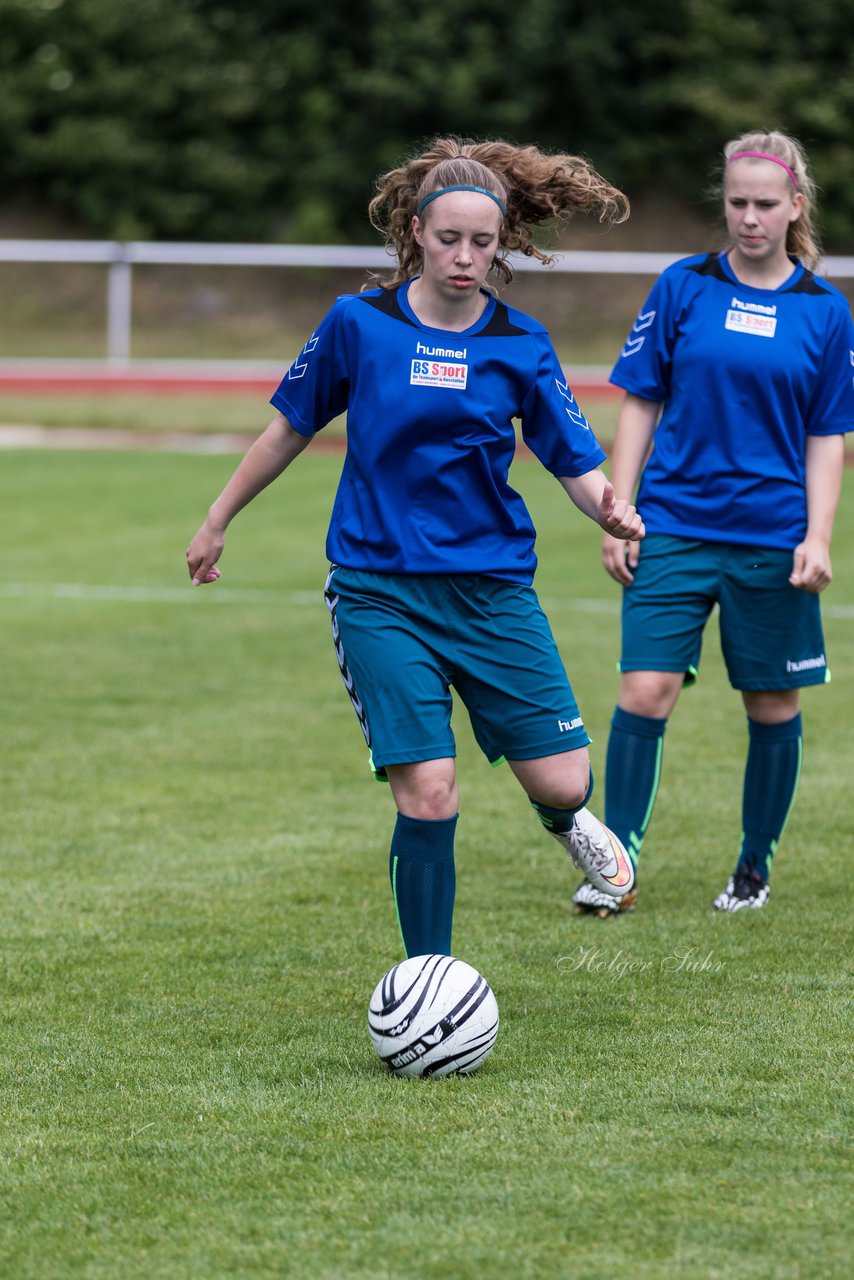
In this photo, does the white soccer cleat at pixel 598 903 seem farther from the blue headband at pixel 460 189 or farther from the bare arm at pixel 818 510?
the blue headband at pixel 460 189

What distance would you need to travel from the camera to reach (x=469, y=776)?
7191 mm

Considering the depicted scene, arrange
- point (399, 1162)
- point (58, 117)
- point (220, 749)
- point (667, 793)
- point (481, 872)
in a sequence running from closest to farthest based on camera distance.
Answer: point (399, 1162), point (481, 872), point (667, 793), point (220, 749), point (58, 117)

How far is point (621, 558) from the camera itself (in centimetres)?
539

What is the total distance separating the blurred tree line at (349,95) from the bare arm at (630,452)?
2917cm

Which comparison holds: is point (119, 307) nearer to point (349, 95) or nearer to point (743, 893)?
point (349, 95)

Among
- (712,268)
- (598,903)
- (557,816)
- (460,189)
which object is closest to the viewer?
(460,189)

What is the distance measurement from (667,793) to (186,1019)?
9.60 feet

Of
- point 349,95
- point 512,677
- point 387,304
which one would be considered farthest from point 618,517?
point 349,95

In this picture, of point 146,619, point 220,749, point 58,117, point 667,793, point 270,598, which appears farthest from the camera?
point 58,117

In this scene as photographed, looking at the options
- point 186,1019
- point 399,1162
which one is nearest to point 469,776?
point 186,1019

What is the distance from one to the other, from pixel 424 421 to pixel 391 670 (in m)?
0.57

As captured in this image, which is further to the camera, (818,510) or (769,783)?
(769,783)

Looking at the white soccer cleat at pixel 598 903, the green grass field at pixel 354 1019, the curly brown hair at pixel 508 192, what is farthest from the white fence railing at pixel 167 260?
the curly brown hair at pixel 508 192

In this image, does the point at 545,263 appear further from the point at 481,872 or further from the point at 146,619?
the point at 146,619
